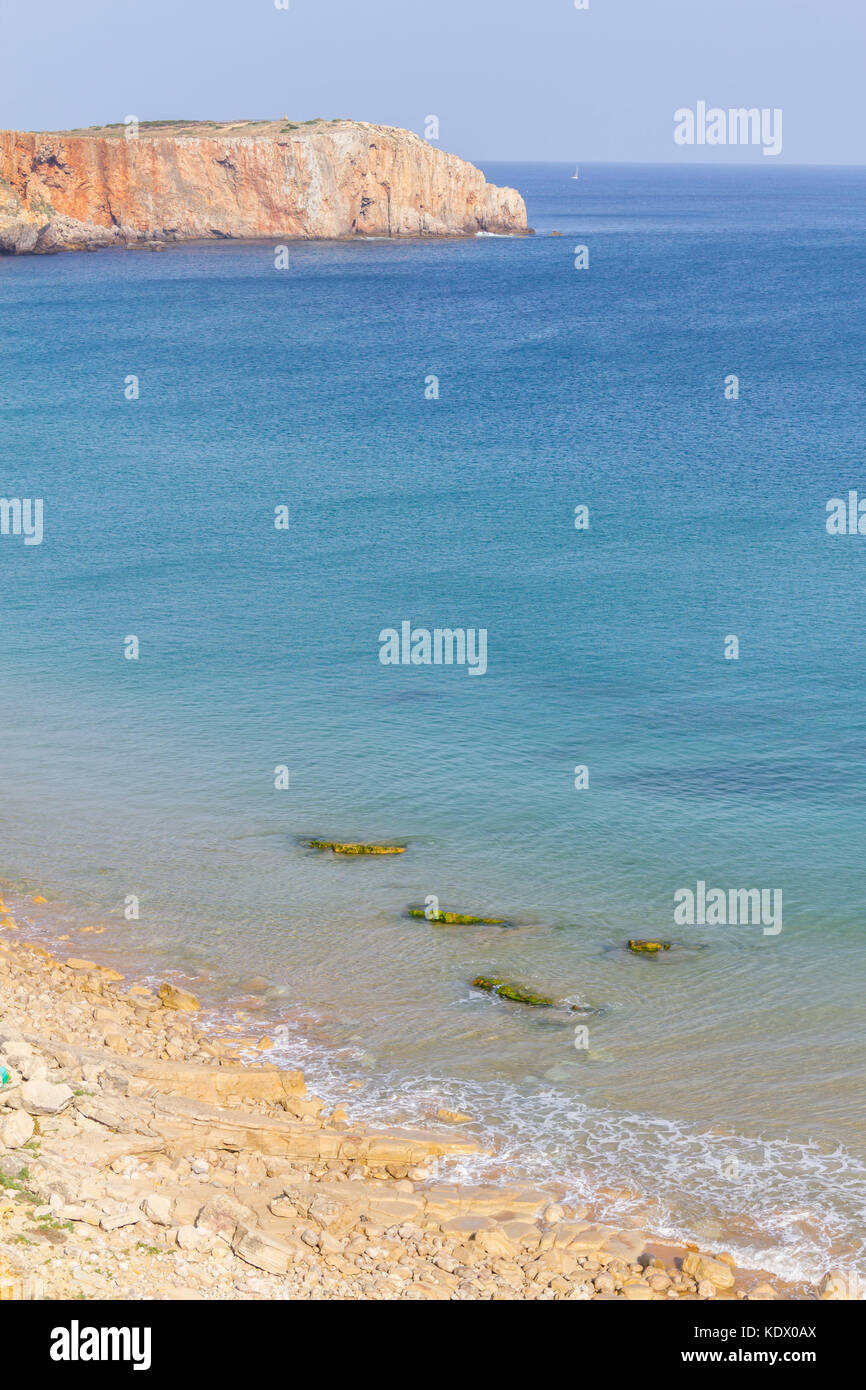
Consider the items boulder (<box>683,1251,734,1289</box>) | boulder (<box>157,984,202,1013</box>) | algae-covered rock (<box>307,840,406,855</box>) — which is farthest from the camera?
algae-covered rock (<box>307,840,406,855</box>)

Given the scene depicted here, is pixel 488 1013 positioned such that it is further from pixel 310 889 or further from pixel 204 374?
pixel 204 374

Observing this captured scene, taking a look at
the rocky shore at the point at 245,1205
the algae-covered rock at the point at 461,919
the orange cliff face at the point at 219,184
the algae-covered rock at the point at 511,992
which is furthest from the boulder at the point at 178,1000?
the orange cliff face at the point at 219,184

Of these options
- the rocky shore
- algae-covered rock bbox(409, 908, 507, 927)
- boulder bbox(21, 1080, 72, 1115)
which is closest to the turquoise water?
algae-covered rock bbox(409, 908, 507, 927)

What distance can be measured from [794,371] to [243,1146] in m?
71.5

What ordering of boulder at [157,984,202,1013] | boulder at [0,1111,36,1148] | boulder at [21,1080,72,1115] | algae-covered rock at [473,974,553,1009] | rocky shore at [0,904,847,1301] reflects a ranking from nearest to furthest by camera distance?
1. rocky shore at [0,904,847,1301]
2. boulder at [0,1111,36,1148]
3. boulder at [21,1080,72,1115]
4. boulder at [157,984,202,1013]
5. algae-covered rock at [473,974,553,1009]

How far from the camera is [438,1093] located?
68.0ft

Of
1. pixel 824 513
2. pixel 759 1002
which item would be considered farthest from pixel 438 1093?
pixel 824 513

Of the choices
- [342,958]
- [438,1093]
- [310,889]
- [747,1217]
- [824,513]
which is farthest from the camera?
[824,513]

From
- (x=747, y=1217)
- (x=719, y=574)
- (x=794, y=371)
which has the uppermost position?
(x=794, y=371)

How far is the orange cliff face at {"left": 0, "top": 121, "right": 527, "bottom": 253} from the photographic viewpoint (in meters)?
140

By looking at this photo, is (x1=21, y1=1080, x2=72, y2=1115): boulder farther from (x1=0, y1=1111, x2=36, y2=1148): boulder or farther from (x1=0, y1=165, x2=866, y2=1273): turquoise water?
(x1=0, y1=165, x2=866, y2=1273): turquoise water

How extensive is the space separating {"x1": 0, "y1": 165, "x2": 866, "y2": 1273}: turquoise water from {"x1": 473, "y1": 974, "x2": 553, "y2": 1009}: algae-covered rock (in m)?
0.31

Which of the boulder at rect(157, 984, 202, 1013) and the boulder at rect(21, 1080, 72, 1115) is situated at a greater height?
the boulder at rect(21, 1080, 72, 1115)

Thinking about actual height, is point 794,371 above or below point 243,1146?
above
